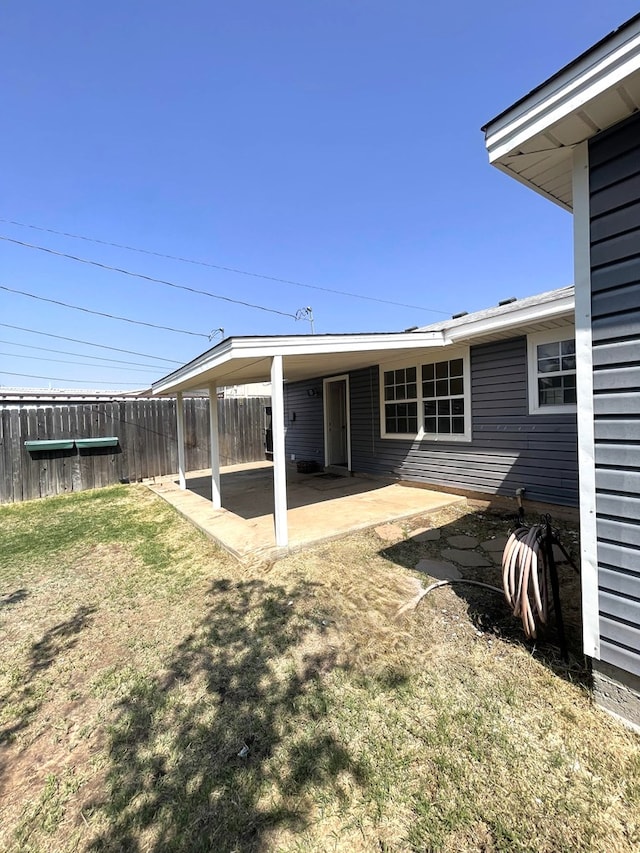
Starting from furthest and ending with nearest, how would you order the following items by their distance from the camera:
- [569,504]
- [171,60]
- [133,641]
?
[171,60], [569,504], [133,641]

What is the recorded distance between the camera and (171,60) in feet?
24.5

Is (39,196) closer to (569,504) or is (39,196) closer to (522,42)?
(522,42)

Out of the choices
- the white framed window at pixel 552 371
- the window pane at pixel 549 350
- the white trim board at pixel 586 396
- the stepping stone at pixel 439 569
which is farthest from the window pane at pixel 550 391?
the white trim board at pixel 586 396

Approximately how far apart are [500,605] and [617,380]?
2039 mm

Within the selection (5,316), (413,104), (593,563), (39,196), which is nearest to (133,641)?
(593,563)

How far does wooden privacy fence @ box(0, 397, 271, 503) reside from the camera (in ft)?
26.9

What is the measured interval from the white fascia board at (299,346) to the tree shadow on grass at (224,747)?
2.75m

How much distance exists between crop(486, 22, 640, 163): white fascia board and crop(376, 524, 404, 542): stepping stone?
3.88 metres

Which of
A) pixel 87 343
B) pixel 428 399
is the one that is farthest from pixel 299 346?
pixel 87 343

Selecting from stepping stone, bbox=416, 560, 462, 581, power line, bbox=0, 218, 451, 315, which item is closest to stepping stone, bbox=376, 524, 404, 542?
stepping stone, bbox=416, 560, 462, 581

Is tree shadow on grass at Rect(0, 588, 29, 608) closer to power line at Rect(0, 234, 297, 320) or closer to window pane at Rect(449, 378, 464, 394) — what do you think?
window pane at Rect(449, 378, 464, 394)

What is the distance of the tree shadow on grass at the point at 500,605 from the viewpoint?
234 centimetres

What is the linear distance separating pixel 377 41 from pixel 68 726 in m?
10.4

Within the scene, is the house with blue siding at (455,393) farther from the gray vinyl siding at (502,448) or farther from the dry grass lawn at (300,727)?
the dry grass lawn at (300,727)
